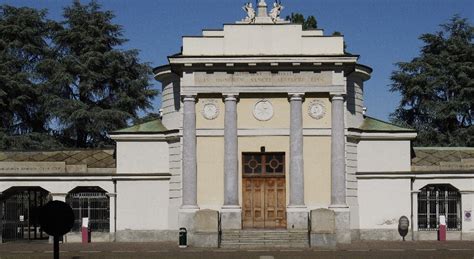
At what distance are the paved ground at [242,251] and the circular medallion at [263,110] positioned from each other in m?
7.18

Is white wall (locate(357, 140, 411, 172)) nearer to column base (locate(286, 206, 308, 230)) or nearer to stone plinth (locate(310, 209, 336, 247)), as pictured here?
column base (locate(286, 206, 308, 230))

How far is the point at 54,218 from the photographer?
52.0ft

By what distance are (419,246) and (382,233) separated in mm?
4571

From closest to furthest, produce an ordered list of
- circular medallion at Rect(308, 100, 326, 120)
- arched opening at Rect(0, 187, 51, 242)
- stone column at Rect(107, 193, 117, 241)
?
circular medallion at Rect(308, 100, 326, 120) < stone column at Rect(107, 193, 117, 241) < arched opening at Rect(0, 187, 51, 242)

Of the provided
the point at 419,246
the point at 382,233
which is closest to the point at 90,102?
the point at 382,233

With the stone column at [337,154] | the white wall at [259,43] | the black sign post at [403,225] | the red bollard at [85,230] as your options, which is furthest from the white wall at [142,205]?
the black sign post at [403,225]

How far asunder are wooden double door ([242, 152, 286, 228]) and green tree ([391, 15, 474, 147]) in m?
23.4

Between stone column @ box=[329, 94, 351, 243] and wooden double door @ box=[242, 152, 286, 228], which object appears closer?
stone column @ box=[329, 94, 351, 243]

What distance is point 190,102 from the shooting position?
39.1m

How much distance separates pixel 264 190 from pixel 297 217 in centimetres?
220

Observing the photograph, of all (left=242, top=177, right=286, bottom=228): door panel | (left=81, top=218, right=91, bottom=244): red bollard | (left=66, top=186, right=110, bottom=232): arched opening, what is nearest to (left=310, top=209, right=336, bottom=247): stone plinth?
(left=242, top=177, right=286, bottom=228): door panel

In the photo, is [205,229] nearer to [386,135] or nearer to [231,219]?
[231,219]

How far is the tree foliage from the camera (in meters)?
57.3

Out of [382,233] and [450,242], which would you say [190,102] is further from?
[450,242]
